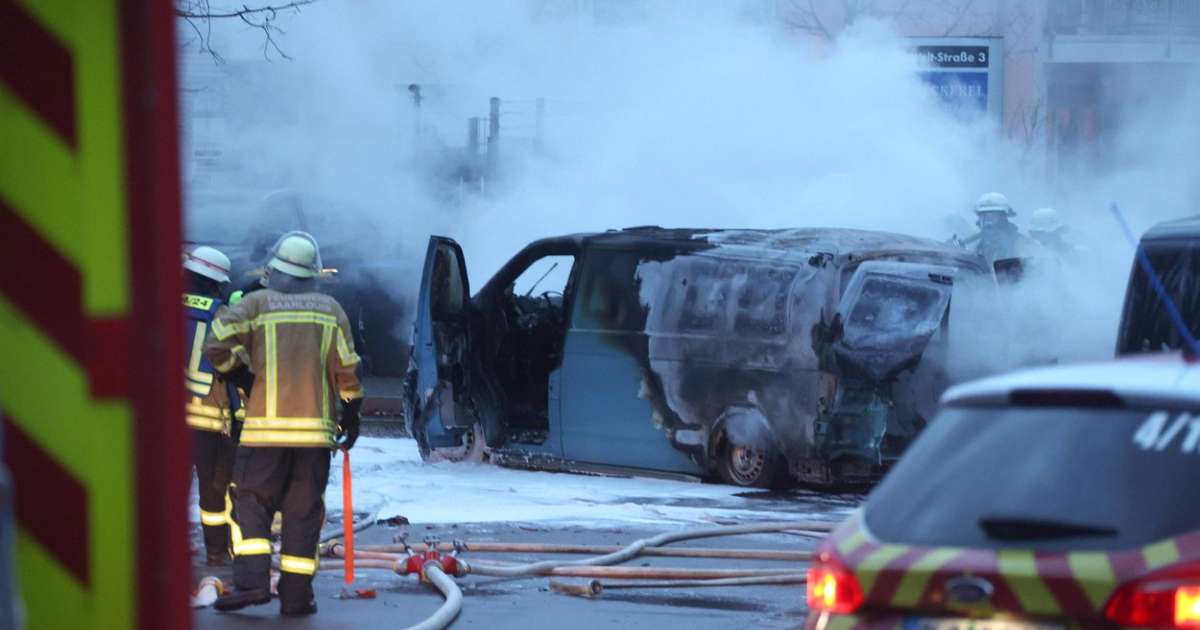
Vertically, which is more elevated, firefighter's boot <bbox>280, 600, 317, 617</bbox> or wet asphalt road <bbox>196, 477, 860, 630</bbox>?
firefighter's boot <bbox>280, 600, 317, 617</bbox>

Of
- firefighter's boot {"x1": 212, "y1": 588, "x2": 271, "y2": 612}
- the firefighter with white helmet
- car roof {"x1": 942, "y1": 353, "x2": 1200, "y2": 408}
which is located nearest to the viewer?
car roof {"x1": 942, "y1": 353, "x2": 1200, "y2": 408}

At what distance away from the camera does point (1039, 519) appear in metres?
3.75

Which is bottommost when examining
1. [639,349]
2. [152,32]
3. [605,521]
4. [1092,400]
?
[605,521]

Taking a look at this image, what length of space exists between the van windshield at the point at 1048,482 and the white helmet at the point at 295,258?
4285mm

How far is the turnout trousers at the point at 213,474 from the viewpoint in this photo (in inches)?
359

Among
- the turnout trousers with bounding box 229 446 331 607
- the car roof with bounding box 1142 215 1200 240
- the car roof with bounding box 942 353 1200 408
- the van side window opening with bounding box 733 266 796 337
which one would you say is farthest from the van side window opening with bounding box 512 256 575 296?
the car roof with bounding box 942 353 1200 408

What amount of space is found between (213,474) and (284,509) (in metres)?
1.56

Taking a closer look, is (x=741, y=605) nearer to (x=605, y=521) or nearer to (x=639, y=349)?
(x=605, y=521)

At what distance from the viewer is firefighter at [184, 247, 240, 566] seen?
9.11 m

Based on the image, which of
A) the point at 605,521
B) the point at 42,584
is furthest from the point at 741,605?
the point at 42,584

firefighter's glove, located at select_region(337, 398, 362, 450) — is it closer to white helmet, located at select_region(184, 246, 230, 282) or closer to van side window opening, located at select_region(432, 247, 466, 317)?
white helmet, located at select_region(184, 246, 230, 282)

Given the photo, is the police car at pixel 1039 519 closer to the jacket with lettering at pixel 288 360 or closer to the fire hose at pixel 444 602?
the fire hose at pixel 444 602

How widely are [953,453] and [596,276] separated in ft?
28.2

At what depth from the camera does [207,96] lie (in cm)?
1873
